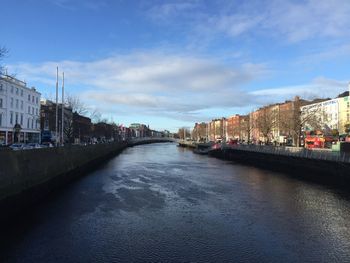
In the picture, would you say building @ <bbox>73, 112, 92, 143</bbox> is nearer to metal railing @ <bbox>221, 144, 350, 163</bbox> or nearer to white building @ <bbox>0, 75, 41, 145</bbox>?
white building @ <bbox>0, 75, 41, 145</bbox>

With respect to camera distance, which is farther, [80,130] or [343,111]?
[80,130]

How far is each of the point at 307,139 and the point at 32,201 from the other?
6160 cm

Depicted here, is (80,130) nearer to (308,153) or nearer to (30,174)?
(308,153)

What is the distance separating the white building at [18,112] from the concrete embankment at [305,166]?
128 ft

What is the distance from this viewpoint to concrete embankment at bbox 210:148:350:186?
37.5 m

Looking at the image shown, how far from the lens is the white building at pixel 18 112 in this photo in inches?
2998

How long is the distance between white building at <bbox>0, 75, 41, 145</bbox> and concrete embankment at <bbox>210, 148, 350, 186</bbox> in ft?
128

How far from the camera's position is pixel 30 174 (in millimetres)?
26453

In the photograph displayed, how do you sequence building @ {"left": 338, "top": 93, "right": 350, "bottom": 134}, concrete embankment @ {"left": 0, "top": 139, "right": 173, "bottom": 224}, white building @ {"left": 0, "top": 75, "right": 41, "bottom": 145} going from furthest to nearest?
building @ {"left": 338, "top": 93, "right": 350, "bottom": 134} → white building @ {"left": 0, "top": 75, "right": 41, "bottom": 145} → concrete embankment @ {"left": 0, "top": 139, "right": 173, "bottom": 224}

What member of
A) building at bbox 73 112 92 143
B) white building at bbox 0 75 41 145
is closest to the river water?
white building at bbox 0 75 41 145

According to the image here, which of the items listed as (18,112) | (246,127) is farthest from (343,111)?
(18,112)

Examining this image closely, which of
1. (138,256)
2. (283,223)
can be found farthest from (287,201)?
(138,256)

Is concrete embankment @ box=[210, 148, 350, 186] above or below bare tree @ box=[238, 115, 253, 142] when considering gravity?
below

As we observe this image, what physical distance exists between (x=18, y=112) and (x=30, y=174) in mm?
60628
